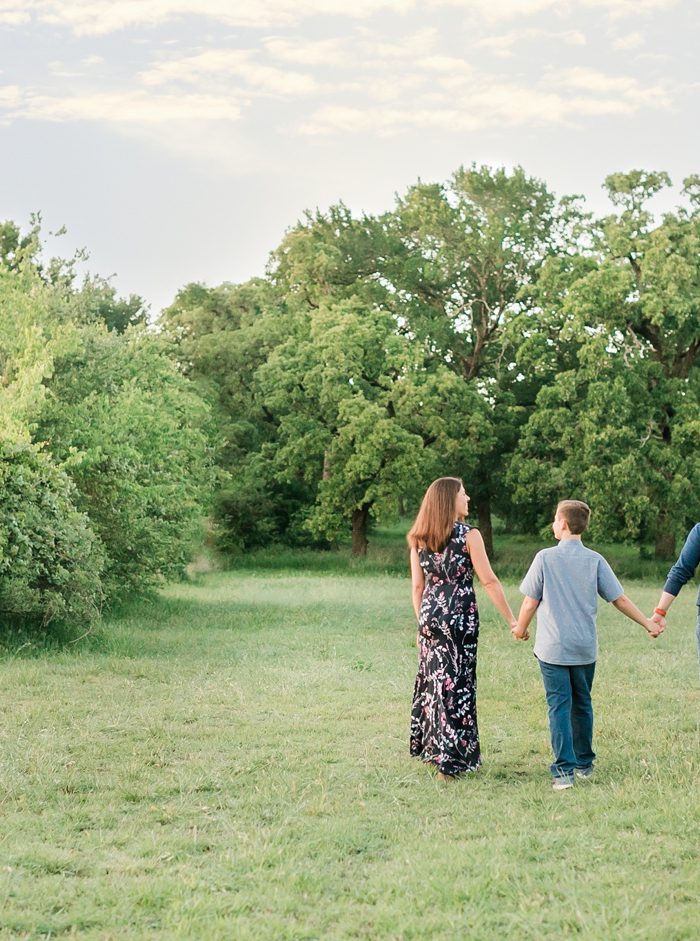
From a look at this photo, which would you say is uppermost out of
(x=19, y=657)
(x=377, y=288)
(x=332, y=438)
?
(x=377, y=288)

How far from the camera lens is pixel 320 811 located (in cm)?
662

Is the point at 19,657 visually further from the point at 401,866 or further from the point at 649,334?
the point at 649,334

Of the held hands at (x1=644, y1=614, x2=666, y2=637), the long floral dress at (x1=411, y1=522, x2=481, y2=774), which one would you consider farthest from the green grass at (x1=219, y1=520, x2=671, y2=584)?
the long floral dress at (x1=411, y1=522, x2=481, y2=774)

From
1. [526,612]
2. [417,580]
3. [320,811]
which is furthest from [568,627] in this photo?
[320,811]

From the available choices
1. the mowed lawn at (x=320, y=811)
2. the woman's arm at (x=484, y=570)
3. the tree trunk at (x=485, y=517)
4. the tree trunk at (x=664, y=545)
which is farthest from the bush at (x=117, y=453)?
the tree trunk at (x=485, y=517)

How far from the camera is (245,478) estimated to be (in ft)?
135

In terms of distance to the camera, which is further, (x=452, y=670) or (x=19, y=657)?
(x=19, y=657)

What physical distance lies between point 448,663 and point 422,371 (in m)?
31.1

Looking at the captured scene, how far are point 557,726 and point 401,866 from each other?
7.45ft

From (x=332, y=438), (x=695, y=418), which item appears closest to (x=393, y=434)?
(x=332, y=438)

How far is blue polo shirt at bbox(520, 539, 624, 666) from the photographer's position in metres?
7.45

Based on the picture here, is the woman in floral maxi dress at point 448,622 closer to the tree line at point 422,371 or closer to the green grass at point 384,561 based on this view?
the tree line at point 422,371

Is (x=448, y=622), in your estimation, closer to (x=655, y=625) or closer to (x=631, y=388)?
(x=655, y=625)

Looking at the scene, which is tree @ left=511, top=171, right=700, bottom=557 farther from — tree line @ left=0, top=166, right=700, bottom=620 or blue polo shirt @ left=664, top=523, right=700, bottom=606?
blue polo shirt @ left=664, top=523, right=700, bottom=606
